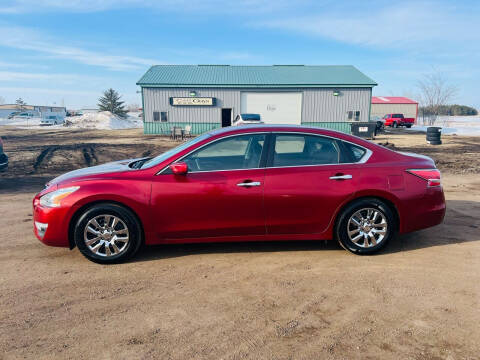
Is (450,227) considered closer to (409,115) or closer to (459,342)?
(459,342)

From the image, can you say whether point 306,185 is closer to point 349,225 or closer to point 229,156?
point 349,225

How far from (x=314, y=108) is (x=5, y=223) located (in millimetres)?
26309

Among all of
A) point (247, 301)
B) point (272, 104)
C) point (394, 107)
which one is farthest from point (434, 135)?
point (394, 107)

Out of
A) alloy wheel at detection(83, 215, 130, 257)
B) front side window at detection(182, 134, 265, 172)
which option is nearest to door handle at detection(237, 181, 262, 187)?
front side window at detection(182, 134, 265, 172)

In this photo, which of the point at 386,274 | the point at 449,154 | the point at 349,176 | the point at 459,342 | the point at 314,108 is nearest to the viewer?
the point at 459,342

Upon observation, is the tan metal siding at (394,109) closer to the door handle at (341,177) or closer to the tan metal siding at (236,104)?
the tan metal siding at (236,104)

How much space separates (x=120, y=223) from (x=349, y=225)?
275 centimetres

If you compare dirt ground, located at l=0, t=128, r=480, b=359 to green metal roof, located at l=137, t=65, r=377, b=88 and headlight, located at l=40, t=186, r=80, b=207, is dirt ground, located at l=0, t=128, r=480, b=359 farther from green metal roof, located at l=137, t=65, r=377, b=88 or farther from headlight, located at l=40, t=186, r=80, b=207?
green metal roof, located at l=137, t=65, r=377, b=88

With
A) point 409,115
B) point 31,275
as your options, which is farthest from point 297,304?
point 409,115

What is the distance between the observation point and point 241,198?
157 inches

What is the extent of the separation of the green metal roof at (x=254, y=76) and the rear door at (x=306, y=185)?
81.9ft

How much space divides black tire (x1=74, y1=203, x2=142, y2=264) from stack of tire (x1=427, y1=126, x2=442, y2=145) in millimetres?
19750

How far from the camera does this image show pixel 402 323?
2.89 meters

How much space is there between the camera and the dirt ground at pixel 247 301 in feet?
8.59
